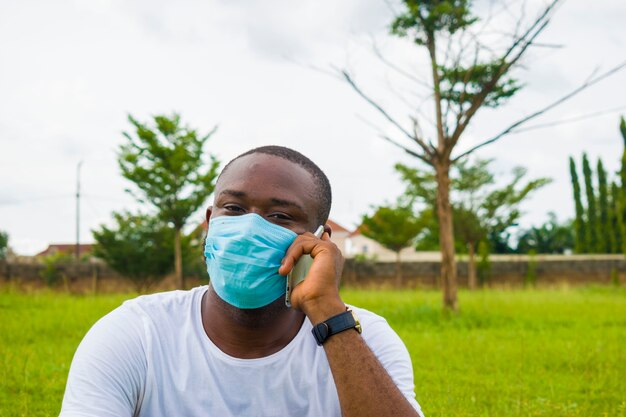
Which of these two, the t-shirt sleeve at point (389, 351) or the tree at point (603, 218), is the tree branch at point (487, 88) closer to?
the t-shirt sleeve at point (389, 351)

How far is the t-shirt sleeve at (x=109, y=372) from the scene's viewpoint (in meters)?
2.12

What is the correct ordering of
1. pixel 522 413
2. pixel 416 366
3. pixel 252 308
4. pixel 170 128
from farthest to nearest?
pixel 170 128, pixel 416 366, pixel 522 413, pixel 252 308

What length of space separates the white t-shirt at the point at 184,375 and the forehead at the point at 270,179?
502 millimetres

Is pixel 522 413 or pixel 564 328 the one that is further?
pixel 564 328

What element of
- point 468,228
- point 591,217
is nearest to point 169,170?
point 468,228

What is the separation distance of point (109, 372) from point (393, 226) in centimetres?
2843

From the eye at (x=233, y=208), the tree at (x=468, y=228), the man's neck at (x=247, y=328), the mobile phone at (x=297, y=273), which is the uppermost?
the tree at (x=468, y=228)

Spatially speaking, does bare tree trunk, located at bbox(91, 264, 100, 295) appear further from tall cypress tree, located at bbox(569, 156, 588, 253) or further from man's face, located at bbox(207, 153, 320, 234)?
tall cypress tree, located at bbox(569, 156, 588, 253)

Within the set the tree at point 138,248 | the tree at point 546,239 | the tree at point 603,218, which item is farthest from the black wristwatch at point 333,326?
the tree at point 546,239

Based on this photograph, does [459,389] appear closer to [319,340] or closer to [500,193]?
[319,340]

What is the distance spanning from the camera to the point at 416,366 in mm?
7180

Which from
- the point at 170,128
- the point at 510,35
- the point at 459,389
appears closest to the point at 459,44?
the point at 510,35

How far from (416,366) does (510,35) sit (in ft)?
22.7

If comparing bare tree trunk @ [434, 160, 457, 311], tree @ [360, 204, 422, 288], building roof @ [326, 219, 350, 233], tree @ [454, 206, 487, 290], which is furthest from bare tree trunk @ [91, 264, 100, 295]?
building roof @ [326, 219, 350, 233]
